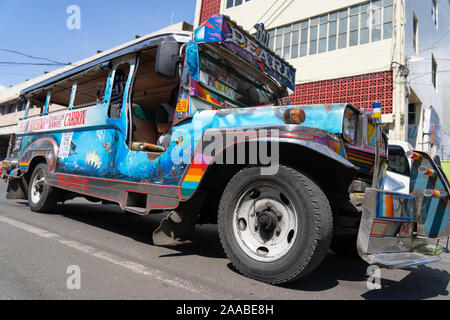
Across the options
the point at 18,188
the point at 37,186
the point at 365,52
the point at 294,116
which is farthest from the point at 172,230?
the point at 365,52

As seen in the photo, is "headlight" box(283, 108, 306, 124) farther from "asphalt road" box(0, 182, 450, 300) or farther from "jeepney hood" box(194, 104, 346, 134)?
"asphalt road" box(0, 182, 450, 300)

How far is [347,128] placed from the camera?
107 inches

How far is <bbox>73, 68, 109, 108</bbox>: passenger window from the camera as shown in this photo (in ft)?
16.1

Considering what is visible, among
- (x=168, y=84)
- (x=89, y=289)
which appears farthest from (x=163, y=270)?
(x=168, y=84)

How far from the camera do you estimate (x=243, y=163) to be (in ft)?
9.27

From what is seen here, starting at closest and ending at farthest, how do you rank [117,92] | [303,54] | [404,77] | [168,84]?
[117,92]
[168,84]
[404,77]
[303,54]

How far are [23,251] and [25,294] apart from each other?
1270mm

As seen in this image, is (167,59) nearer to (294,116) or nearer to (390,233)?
(294,116)

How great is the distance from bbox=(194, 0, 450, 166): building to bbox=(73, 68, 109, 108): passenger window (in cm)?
1187

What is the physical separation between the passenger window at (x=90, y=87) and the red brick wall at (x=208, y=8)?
16394 millimetres

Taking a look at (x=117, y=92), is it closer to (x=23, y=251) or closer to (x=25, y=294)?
(x=23, y=251)

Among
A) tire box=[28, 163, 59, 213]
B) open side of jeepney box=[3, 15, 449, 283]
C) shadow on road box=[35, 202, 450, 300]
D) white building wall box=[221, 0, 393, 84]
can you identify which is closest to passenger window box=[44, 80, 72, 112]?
open side of jeepney box=[3, 15, 449, 283]

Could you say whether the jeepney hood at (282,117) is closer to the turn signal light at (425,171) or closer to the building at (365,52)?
the turn signal light at (425,171)

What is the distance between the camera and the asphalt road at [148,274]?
89.2 inches
